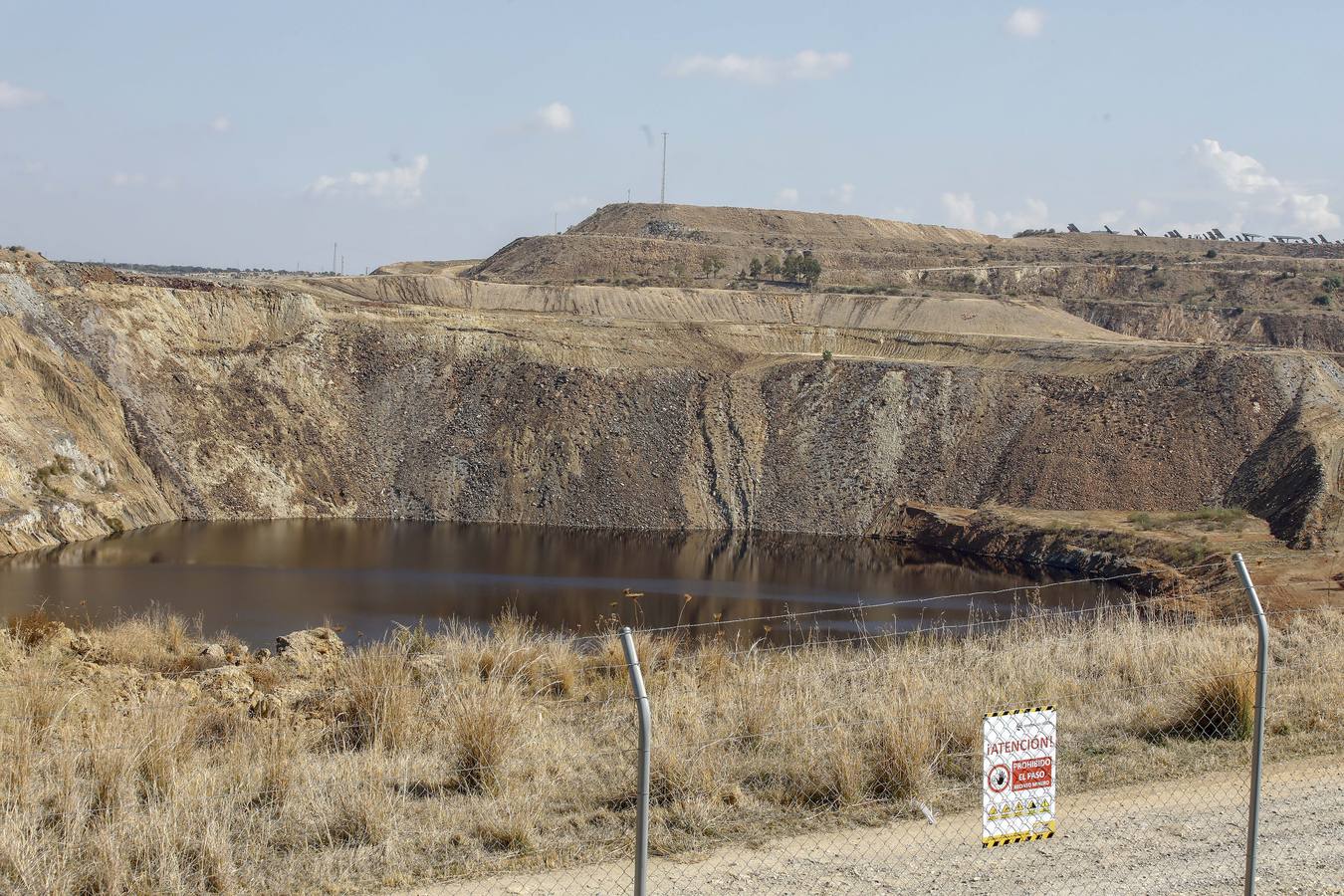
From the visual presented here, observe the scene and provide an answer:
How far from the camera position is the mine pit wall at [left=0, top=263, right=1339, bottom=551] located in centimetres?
5128

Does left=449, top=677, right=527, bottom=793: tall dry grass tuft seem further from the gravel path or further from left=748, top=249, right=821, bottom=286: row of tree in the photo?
left=748, top=249, right=821, bottom=286: row of tree

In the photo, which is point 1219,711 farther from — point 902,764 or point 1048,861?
point 1048,861

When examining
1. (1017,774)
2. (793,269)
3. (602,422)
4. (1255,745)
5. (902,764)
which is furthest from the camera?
(793,269)

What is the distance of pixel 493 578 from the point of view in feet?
125

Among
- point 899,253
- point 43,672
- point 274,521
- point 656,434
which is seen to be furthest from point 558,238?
point 43,672

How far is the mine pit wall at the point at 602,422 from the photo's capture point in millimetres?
51281

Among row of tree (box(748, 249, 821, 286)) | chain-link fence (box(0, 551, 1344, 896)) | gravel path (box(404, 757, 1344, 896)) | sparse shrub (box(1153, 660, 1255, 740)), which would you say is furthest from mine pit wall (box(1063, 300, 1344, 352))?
gravel path (box(404, 757, 1344, 896))

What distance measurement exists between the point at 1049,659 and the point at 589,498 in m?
37.8

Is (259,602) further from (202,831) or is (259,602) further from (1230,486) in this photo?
(1230,486)

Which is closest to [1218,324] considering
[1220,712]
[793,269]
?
[793,269]

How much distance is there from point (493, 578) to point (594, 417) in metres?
19.2

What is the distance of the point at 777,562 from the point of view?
44.8 meters

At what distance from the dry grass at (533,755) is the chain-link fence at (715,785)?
0.11 feet

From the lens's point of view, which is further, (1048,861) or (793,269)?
(793,269)
